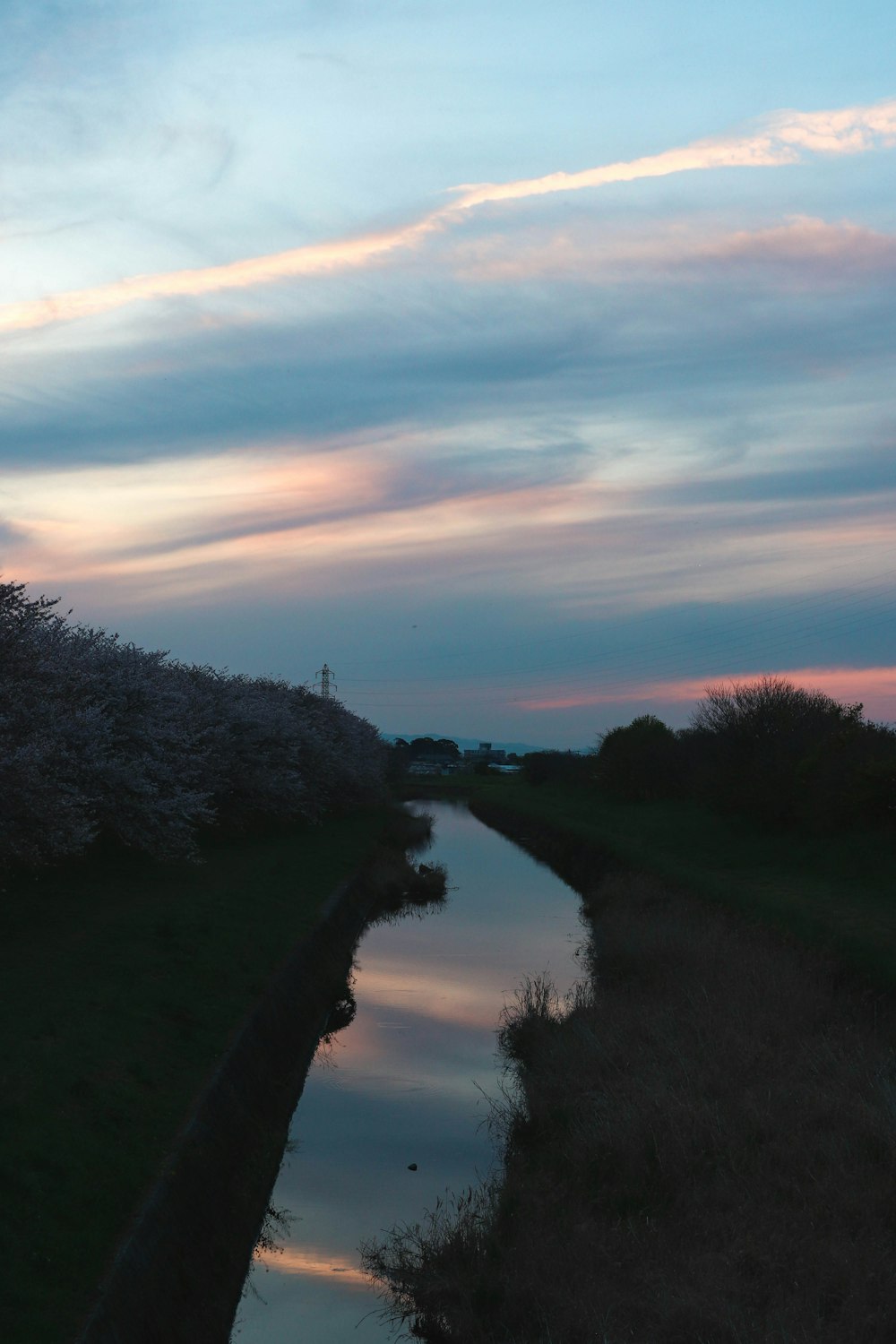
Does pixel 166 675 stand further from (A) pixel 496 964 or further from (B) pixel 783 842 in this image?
(B) pixel 783 842

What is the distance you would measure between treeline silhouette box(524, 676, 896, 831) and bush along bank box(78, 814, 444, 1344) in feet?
74.1

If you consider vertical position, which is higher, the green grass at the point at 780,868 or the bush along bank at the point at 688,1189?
the green grass at the point at 780,868

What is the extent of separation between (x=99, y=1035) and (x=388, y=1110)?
5989mm

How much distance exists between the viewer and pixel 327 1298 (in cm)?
1290

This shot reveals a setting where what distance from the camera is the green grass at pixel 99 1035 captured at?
9.76 m

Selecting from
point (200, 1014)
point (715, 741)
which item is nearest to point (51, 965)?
point (200, 1014)

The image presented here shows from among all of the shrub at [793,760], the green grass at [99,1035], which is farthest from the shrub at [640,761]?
the green grass at [99,1035]

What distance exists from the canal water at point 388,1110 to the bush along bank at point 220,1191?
0.42 m

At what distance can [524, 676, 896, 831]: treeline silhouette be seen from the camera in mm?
41406

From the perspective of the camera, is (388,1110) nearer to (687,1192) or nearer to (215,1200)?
(215,1200)

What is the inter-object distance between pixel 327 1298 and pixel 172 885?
1827cm

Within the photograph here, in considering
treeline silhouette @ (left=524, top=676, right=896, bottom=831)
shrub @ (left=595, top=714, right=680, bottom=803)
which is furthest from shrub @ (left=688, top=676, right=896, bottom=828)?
shrub @ (left=595, top=714, right=680, bottom=803)

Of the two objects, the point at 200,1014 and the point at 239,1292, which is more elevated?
the point at 200,1014

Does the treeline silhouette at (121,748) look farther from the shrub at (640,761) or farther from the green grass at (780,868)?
→ the shrub at (640,761)
